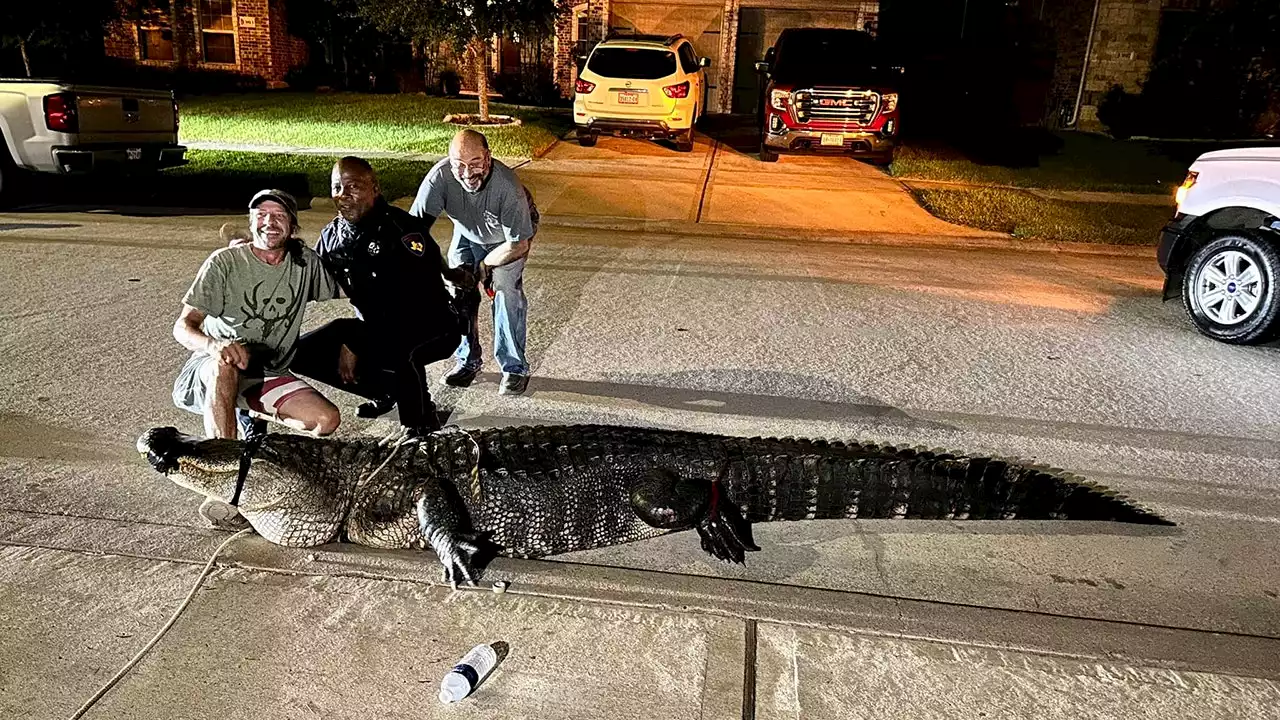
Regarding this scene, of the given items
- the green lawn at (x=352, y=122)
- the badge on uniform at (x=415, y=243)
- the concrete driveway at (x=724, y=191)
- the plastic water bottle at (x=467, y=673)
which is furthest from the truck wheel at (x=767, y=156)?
the plastic water bottle at (x=467, y=673)

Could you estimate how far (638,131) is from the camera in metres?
16.0

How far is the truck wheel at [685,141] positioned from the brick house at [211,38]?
15012 millimetres

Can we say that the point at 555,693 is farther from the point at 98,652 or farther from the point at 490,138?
the point at 490,138

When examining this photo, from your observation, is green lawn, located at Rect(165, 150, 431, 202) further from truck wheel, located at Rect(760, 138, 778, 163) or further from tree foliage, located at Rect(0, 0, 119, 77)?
tree foliage, located at Rect(0, 0, 119, 77)

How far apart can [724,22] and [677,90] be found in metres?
8.03

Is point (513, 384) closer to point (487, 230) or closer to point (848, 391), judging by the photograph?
point (487, 230)

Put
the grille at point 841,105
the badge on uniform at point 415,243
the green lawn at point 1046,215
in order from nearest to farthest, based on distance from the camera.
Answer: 1. the badge on uniform at point 415,243
2. the green lawn at point 1046,215
3. the grille at point 841,105

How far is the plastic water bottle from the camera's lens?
2.75 metres

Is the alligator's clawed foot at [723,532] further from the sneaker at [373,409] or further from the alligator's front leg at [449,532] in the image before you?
the sneaker at [373,409]

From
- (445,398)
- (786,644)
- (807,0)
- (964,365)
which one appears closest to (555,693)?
(786,644)

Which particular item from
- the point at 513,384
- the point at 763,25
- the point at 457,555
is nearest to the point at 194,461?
the point at 457,555

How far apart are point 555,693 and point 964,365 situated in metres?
4.34

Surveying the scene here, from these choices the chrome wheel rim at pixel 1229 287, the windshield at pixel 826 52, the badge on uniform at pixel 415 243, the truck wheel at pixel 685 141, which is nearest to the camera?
the badge on uniform at pixel 415 243

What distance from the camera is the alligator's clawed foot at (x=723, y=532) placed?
11.8 feet
